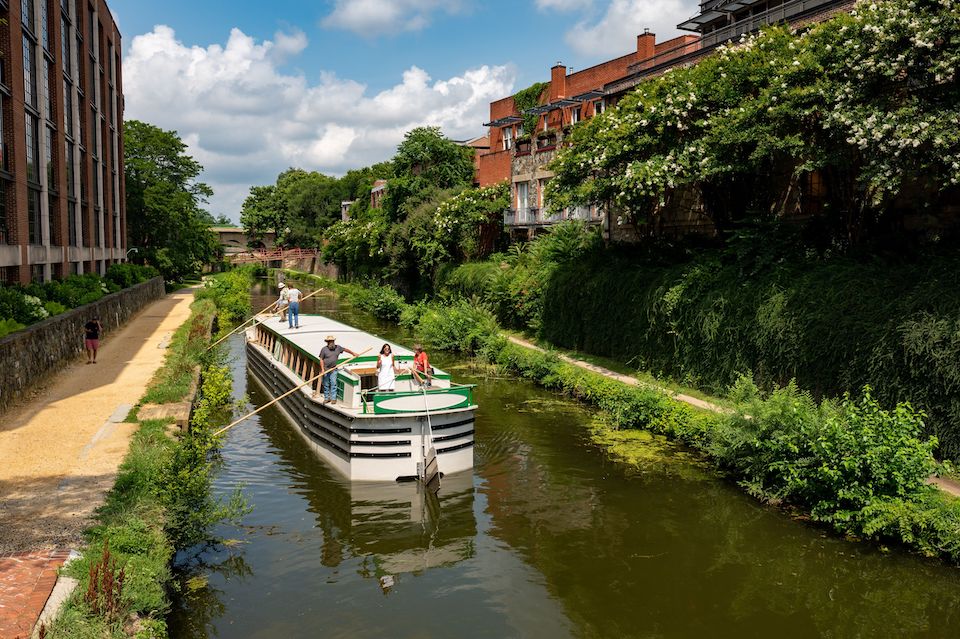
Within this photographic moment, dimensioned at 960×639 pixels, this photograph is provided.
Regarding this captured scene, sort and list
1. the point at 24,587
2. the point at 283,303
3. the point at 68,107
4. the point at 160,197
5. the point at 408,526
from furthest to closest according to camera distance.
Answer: the point at 160,197
the point at 68,107
the point at 283,303
the point at 408,526
the point at 24,587

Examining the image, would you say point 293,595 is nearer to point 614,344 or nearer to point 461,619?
point 461,619

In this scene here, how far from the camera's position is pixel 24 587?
296 inches

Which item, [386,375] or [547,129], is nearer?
[386,375]

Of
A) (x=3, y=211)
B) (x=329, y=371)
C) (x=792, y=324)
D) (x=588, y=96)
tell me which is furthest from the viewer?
(x=588, y=96)

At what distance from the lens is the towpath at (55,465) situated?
7816 millimetres

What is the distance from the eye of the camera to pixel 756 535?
471 inches

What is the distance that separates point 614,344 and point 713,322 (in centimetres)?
570

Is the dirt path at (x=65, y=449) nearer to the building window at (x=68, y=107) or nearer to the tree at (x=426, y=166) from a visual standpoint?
the building window at (x=68, y=107)

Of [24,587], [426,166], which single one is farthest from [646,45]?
[24,587]

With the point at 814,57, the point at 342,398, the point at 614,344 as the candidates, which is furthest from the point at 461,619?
the point at 614,344

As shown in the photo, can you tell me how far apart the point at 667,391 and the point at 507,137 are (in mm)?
27663

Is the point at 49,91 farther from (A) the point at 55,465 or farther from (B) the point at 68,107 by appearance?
(A) the point at 55,465

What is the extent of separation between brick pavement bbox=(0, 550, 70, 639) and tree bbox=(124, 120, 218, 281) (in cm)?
Answer: 5174

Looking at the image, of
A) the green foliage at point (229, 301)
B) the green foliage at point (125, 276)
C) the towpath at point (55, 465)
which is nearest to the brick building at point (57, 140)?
the green foliage at point (125, 276)
